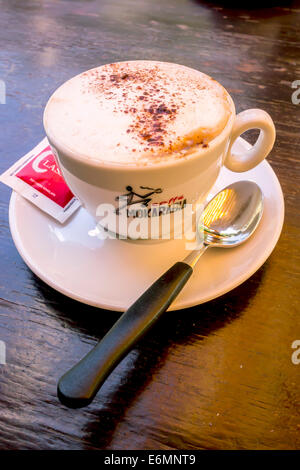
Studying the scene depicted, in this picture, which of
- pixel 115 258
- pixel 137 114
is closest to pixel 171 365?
pixel 115 258

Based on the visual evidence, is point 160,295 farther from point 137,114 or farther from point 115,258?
point 137,114

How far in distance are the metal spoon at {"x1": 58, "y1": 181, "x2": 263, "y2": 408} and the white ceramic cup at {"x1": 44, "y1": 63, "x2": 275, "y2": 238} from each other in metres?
0.07

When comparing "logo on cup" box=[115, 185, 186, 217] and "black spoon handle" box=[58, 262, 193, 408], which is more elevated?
"logo on cup" box=[115, 185, 186, 217]

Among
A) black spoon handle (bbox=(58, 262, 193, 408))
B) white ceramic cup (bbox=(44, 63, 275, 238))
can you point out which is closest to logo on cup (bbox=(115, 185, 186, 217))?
white ceramic cup (bbox=(44, 63, 275, 238))

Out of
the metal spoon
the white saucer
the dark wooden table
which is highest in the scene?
the metal spoon

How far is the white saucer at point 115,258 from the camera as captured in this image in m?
0.60

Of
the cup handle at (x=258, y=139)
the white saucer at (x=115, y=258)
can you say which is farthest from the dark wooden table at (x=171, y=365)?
the cup handle at (x=258, y=139)

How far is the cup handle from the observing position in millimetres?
648

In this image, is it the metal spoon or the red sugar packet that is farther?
the red sugar packet

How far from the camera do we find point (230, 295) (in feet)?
2.10

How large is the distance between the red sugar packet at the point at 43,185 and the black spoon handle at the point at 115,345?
0.28 metres

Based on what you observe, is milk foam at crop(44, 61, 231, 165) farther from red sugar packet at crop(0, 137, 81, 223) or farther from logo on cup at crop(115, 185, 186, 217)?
red sugar packet at crop(0, 137, 81, 223)

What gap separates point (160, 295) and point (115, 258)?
16 cm

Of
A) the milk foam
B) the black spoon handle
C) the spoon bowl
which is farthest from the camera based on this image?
the spoon bowl
